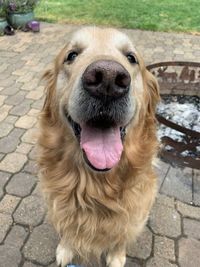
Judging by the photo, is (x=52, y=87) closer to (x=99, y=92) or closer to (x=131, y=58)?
(x=131, y=58)

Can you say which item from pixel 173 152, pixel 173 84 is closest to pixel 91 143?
pixel 173 152

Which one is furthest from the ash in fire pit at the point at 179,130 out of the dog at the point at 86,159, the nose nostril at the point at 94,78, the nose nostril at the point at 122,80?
the nose nostril at the point at 94,78

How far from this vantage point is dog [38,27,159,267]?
96.5 inches

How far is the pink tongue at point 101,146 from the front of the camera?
2.22 meters

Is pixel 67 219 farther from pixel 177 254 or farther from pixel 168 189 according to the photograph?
pixel 168 189

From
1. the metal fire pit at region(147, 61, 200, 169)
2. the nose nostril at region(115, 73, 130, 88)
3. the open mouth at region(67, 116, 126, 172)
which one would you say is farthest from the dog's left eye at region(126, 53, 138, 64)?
the metal fire pit at region(147, 61, 200, 169)

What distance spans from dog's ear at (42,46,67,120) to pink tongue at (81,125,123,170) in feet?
1.71

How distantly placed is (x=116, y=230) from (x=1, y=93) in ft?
11.6

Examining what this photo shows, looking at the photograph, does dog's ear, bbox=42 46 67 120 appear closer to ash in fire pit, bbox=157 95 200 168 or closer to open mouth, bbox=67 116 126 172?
open mouth, bbox=67 116 126 172

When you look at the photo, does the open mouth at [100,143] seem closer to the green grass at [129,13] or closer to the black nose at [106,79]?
the black nose at [106,79]

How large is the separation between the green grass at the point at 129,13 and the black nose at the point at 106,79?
23.4ft

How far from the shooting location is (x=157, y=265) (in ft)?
10.1

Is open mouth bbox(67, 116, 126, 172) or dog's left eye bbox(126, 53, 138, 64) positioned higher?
dog's left eye bbox(126, 53, 138, 64)

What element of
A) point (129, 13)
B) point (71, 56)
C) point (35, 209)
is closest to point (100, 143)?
point (71, 56)
